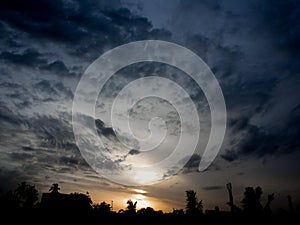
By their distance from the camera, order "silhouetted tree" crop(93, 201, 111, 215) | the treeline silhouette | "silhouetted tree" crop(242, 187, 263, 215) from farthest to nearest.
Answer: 1. "silhouetted tree" crop(242, 187, 263, 215)
2. "silhouetted tree" crop(93, 201, 111, 215)
3. the treeline silhouette

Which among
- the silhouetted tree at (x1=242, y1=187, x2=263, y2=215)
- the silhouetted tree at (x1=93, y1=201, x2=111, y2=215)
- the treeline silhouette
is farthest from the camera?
the silhouetted tree at (x1=242, y1=187, x2=263, y2=215)

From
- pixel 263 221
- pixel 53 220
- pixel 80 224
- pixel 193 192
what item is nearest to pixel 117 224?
pixel 80 224

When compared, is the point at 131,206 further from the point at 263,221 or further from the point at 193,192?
the point at 263,221

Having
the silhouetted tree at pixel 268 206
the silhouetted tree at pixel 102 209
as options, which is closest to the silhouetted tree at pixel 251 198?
the silhouetted tree at pixel 268 206

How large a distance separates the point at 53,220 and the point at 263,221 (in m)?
24.8

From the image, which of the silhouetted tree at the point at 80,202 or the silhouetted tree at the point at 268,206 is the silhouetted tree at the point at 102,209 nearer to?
the silhouetted tree at the point at 80,202

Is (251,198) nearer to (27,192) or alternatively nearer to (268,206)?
(268,206)

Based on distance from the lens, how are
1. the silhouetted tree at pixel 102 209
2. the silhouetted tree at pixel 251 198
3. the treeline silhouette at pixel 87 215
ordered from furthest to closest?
the silhouetted tree at pixel 251 198
the silhouetted tree at pixel 102 209
the treeline silhouette at pixel 87 215

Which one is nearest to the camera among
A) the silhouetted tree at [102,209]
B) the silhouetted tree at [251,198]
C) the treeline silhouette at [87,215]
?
the treeline silhouette at [87,215]

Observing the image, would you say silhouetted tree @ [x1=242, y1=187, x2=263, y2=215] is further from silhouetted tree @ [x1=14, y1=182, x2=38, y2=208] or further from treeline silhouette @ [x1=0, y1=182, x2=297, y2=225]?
silhouetted tree @ [x1=14, y1=182, x2=38, y2=208]

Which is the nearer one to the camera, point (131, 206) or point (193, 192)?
point (131, 206)

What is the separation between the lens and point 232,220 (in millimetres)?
31656

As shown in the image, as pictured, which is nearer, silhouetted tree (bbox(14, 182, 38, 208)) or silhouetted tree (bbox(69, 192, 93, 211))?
silhouetted tree (bbox(69, 192, 93, 211))

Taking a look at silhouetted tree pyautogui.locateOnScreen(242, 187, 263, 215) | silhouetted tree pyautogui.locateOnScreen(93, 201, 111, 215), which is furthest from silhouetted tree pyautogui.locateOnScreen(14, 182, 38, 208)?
silhouetted tree pyautogui.locateOnScreen(242, 187, 263, 215)
